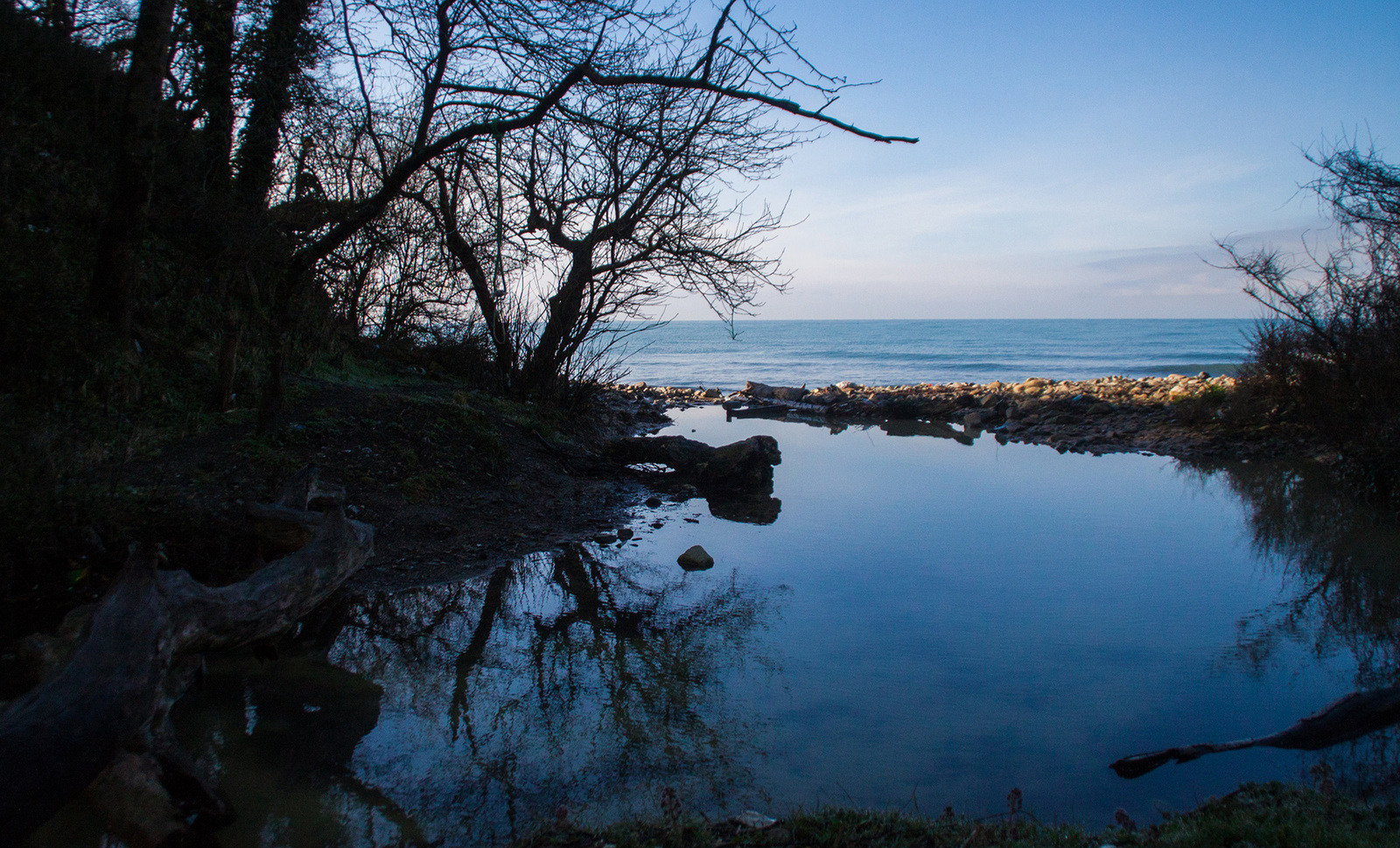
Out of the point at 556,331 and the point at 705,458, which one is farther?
the point at 556,331

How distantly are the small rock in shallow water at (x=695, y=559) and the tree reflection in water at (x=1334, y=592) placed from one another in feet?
11.2

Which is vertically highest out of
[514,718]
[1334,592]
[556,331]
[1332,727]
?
[556,331]

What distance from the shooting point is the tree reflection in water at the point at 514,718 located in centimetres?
281

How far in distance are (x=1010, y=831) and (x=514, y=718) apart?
214cm

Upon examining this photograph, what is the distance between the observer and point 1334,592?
5.25 meters

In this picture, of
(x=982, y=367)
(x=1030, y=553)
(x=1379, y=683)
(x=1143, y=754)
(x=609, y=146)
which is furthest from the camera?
(x=982, y=367)

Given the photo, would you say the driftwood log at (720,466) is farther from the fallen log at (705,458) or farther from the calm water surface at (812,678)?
the calm water surface at (812,678)

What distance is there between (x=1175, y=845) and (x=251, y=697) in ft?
12.6

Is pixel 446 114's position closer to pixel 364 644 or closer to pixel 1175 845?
pixel 364 644

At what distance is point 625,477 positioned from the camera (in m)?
8.55

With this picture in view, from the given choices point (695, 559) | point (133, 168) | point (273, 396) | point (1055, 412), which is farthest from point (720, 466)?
point (1055, 412)

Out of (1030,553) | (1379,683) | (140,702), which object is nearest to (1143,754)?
(1379,683)

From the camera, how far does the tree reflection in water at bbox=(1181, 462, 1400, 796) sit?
10.7ft

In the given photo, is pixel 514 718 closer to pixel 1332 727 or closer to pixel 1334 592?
pixel 1332 727
